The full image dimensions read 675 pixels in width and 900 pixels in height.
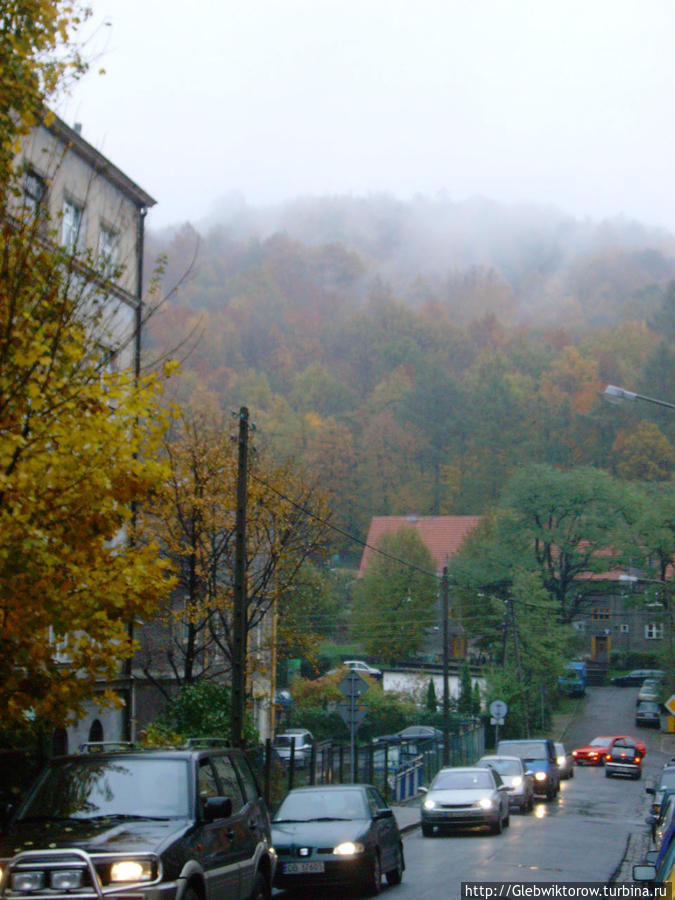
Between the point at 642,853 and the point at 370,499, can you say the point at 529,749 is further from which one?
the point at 370,499

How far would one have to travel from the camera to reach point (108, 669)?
11.4 metres

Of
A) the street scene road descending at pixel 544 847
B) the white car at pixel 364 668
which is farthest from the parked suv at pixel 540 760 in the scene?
the white car at pixel 364 668

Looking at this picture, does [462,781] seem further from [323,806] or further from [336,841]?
[336,841]

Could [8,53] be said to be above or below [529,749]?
above

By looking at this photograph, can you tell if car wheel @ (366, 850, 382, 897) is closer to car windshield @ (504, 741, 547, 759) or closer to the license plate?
the license plate

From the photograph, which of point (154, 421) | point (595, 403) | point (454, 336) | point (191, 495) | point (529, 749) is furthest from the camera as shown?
point (454, 336)

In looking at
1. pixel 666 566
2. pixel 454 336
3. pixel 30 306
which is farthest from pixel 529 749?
pixel 454 336

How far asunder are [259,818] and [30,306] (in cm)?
551

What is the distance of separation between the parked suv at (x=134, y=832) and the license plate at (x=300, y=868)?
11.7ft

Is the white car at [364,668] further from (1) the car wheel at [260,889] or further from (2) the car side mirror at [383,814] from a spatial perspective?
(1) the car wheel at [260,889]

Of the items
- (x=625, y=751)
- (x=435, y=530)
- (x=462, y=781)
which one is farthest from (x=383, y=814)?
(x=435, y=530)

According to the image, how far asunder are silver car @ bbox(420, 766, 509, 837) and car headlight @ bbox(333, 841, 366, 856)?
8.48m

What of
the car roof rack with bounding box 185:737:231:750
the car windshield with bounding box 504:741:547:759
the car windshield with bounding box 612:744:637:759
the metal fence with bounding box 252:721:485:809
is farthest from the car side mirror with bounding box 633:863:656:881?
the car windshield with bounding box 612:744:637:759

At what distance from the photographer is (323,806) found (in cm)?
1551
